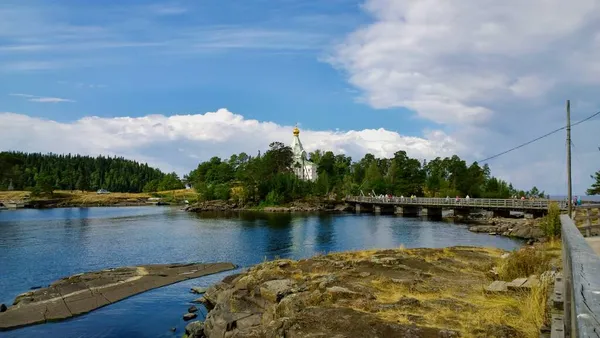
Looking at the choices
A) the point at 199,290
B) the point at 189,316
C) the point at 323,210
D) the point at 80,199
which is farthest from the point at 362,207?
the point at 80,199

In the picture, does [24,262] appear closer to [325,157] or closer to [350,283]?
[350,283]

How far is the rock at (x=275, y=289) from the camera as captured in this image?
17.8 metres

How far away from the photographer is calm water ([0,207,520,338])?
2364 centimetres

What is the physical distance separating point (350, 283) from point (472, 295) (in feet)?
15.0

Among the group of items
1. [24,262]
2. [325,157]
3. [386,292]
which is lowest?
[24,262]

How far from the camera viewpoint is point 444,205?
8588 centimetres

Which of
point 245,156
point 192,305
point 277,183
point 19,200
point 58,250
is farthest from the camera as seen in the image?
point 245,156

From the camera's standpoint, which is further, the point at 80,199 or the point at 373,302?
the point at 80,199

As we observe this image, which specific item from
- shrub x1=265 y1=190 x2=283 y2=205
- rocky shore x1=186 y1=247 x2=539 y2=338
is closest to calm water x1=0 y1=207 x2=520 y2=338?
rocky shore x1=186 y1=247 x2=539 y2=338

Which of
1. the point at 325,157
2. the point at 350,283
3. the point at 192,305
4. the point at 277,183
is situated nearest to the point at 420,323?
the point at 350,283

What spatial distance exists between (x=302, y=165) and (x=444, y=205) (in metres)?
83.4

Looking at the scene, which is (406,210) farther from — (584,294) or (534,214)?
(584,294)

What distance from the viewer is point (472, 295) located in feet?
49.9

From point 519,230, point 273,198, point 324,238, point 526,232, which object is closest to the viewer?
point 526,232
